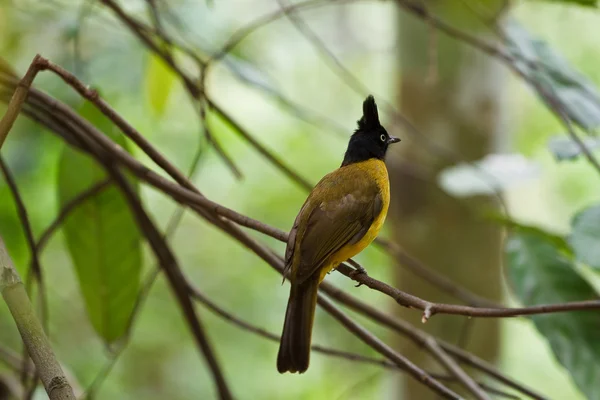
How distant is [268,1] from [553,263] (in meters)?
5.44

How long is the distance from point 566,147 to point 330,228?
710mm

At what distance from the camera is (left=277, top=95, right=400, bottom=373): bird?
1602mm

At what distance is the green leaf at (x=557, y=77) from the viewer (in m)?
2.26

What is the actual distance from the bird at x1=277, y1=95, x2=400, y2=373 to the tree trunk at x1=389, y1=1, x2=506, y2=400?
0.75 m

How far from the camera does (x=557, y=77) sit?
2.36 m

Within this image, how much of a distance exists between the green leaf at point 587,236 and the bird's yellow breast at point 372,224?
0.48 metres

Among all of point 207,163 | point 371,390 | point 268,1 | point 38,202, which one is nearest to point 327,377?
point 371,390

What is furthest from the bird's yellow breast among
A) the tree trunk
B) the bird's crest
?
the tree trunk

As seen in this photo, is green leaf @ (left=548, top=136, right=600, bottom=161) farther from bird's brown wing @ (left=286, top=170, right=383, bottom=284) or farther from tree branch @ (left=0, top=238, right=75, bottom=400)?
tree branch @ (left=0, top=238, right=75, bottom=400)

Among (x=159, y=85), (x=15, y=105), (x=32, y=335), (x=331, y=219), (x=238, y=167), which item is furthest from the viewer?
(x=238, y=167)

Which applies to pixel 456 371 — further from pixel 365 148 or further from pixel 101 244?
pixel 101 244

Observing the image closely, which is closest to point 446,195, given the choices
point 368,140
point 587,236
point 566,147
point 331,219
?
point 368,140

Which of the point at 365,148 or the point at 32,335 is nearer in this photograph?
the point at 32,335

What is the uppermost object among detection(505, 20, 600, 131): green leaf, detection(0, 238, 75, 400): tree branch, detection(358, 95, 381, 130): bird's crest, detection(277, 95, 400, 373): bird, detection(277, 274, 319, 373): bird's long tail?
detection(505, 20, 600, 131): green leaf
